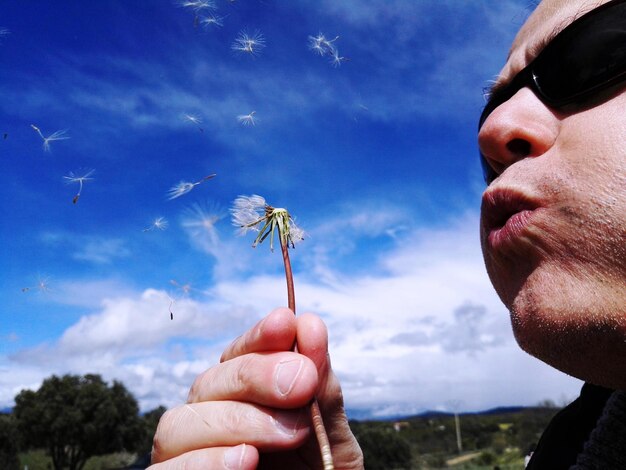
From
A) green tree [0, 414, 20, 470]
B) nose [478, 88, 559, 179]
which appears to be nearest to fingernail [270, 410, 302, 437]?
nose [478, 88, 559, 179]

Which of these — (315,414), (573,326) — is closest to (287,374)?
(315,414)

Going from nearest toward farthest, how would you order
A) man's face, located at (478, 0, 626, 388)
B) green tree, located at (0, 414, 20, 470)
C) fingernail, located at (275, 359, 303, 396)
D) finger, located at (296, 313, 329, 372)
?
man's face, located at (478, 0, 626, 388) → fingernail, located at (275, 359, 303, 396) → finger, located at (296, 313, 329, 372) → green tree, located at (0, 414, 20, 470)

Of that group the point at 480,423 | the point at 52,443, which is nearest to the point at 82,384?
the point at 52,443

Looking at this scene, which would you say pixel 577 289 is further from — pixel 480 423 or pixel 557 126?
pixel 480 423

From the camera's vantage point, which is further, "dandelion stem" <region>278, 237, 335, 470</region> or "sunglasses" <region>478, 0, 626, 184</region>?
"sunglasses" <region>478, 0, 626, 184</region>

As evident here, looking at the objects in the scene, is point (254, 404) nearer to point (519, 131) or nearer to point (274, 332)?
point (274, 332)

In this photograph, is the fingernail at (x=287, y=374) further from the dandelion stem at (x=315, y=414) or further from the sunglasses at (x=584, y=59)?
the sunglasses at (x=584, y=59)

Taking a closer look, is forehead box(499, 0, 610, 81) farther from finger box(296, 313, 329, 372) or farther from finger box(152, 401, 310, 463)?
finger box(152, 401, 310, 463)
